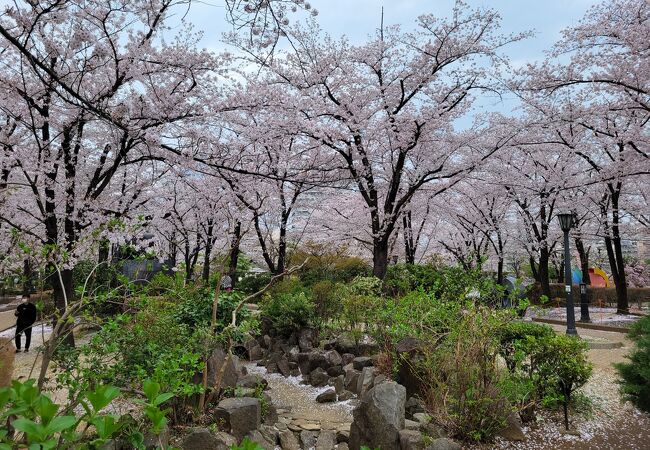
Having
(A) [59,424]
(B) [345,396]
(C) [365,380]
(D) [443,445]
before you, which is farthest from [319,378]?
(A) [59,424]

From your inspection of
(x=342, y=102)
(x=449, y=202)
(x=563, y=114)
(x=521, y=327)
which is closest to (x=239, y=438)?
(x=521, y=327)

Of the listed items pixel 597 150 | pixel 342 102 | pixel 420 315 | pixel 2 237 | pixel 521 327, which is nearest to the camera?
pixel 521 327

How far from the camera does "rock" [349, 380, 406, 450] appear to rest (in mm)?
4297

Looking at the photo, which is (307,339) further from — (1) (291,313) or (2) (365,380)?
(2) (365,380)

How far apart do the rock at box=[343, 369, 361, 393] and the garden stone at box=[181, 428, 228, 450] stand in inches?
124

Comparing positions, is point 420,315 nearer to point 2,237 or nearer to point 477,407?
point 477,407

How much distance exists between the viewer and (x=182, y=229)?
1984cm

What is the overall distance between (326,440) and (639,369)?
3.26 metres

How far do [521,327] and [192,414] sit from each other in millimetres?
3848

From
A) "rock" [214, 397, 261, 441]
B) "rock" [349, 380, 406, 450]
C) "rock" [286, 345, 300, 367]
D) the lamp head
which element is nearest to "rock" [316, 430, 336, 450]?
"rock" [349, 380, 406, 450]

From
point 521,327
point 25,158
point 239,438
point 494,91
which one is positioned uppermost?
point 494,91

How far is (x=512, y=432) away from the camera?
4461mm

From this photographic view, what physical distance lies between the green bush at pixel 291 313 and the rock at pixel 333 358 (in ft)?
3.88

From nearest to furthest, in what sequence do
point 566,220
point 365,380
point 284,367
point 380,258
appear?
point 365,380
point 284,367
point 566,220
point 380,258
